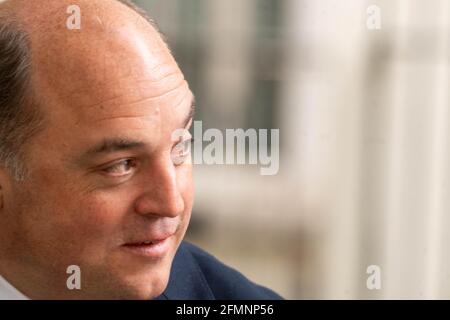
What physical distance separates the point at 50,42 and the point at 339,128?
1.78 m

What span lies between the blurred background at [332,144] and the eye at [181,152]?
1.28 meters

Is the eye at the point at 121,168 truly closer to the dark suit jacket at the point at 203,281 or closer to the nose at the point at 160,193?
the nose at the point at 160,193

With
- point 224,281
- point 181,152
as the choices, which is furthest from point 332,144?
point 181,152

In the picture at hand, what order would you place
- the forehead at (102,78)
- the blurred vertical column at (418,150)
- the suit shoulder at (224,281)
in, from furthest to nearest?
the blurred vertical column at (418,150) → the suit shoulder at (224,281) → the forehead at (102,78)

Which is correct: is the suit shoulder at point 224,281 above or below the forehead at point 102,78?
below

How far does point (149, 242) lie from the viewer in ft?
4.13

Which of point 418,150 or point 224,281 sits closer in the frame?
point 224,281

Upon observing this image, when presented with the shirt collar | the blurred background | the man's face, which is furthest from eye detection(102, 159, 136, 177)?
the blurred background

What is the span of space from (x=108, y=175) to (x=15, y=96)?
17 cm

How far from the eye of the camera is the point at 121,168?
1245mm

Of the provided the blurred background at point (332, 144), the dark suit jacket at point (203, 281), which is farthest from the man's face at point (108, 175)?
the blurred background at point (332, 144)

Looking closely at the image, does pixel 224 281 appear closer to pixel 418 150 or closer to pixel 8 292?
pixel 8 292

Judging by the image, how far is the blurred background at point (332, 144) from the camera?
2.69 meters

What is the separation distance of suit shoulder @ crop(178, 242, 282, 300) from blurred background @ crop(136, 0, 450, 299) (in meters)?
1.10
